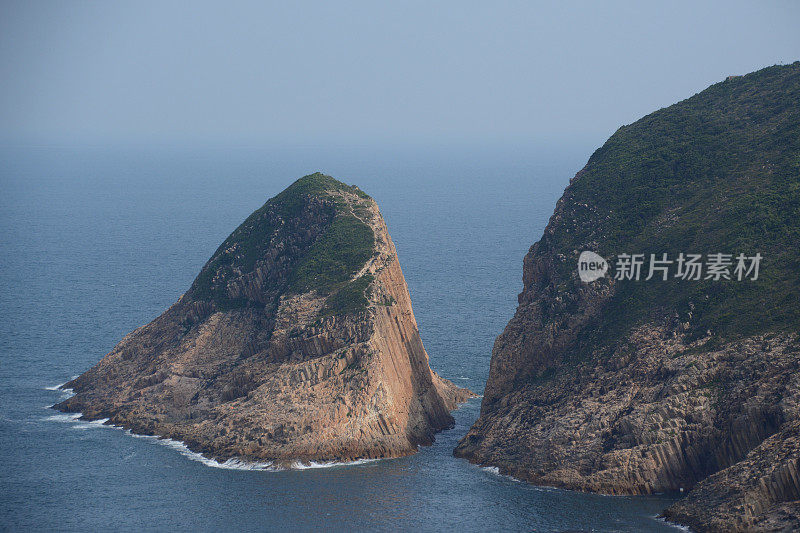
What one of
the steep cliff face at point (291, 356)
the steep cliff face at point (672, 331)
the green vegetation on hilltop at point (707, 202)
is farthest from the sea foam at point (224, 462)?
the green vegetation on hilltop at point (707, 202)

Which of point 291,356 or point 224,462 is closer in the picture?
point 224,462

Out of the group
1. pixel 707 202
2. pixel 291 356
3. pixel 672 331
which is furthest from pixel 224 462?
pixel 707 202

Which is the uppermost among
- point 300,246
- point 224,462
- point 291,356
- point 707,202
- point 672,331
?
point 707,202

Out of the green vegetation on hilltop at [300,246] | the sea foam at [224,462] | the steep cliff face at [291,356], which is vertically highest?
the green vegetation on hilltop at [300,246]

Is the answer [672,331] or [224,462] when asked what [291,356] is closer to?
[224,462]

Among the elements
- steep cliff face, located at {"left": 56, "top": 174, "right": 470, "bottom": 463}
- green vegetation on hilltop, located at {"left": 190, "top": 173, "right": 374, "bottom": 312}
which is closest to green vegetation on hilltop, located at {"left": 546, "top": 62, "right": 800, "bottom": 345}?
steep cliff face, located at {"left": 56, "top": 174, "right": 470, "bottom": 463}

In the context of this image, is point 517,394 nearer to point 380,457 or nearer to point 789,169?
point 380,457

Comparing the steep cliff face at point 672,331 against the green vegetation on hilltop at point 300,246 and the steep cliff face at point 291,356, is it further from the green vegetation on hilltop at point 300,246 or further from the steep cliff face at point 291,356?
the green vegetation on hilltop at point 300,246
